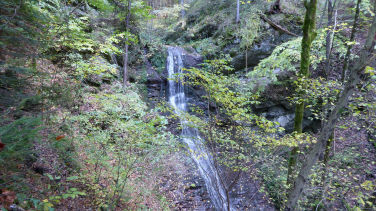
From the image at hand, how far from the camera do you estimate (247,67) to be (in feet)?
39.5

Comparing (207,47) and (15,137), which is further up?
(207,47)

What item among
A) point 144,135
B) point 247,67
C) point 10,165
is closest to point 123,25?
point 247,67

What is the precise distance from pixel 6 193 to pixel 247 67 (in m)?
12.2

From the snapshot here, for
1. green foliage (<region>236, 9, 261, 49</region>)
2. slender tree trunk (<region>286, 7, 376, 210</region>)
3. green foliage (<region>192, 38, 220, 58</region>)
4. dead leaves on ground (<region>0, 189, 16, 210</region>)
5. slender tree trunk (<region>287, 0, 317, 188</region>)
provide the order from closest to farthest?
dead leaves on ground (<region>0, 189, 16, 210</region>) → slender tree trunk (<region>286, 7, 376, 210</region>) → slender tree trunk (<region>287, 0, 317, 188</region>) → green foliage (<region>236, 9, 261, 49</region>) → green foliage (<region>192, 38, 220, 58</region>)

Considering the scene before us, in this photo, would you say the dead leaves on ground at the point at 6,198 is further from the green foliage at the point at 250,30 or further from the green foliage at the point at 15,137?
the green foliage at the point at 250,30

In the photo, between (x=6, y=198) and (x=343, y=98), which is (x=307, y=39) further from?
(x=6, y=198)

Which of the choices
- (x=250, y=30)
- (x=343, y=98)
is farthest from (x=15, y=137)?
(x=250, y=30)

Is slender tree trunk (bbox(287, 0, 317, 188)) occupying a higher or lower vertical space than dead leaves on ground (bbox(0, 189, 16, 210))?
higher

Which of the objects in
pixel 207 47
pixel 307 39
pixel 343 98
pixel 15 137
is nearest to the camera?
pixel 15 137

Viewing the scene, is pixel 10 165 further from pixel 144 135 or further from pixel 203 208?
pixel 203 208

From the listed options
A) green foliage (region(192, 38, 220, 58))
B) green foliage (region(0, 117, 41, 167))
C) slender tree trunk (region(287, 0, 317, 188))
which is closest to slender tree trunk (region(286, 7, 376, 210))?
slender tree trunk (region(287, 0, 317, 188))

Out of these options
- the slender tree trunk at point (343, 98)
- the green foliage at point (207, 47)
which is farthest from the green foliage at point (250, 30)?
the slender tree trunk at point (343, 98)

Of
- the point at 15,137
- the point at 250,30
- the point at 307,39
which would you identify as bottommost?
the point at 15,137

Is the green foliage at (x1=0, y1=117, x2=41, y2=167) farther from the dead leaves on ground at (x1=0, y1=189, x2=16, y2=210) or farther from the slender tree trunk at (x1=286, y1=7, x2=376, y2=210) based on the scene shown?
the slender tree trunk at (x1=286, y1=7, x2=376, y2=210)
